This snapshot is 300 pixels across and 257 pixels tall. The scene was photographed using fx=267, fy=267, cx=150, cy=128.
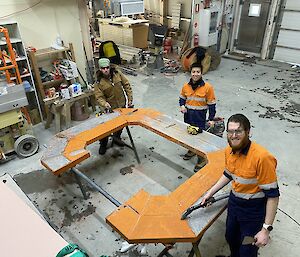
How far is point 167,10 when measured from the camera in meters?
Answer: 9.48

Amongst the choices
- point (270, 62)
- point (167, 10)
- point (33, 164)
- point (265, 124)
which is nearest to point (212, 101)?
point (265, 124)

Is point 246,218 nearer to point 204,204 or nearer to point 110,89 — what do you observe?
point 204,204

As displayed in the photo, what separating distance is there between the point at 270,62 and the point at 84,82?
5.78 meters

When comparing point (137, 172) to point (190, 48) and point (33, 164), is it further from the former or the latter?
point (190, 48)

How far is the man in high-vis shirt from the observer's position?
6.08 feet

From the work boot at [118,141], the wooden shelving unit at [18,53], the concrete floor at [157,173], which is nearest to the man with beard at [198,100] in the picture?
the concrete floor at [157,173]

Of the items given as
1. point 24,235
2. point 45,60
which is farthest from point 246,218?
point 45,60

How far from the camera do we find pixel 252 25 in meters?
8.23

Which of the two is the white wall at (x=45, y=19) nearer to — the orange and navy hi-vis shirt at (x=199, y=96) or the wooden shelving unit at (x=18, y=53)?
the wooden shelving unit at (x=18, y=53)

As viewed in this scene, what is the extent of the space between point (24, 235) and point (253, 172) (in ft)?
5.06

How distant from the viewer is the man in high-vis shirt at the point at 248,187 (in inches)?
72.9

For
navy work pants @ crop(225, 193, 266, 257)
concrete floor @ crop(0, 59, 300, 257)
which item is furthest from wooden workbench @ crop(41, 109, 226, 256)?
concrete floor @ crop(0, 59, 300, 257)

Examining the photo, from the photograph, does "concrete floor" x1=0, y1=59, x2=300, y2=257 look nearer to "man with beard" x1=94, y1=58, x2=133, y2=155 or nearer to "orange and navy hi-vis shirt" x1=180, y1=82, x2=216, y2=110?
"man with beard" x1=94, y1=58, x2=133, y2=155

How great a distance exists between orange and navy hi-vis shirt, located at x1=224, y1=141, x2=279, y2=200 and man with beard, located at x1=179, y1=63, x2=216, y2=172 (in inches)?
57.8
